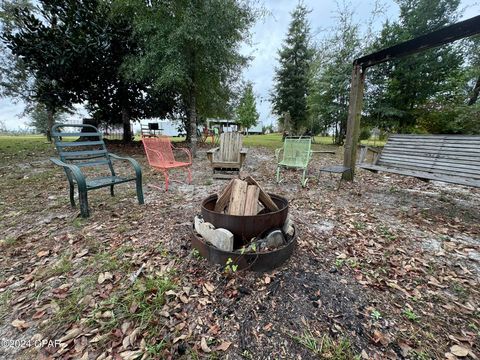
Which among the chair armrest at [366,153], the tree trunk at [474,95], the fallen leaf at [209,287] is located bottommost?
the fallen leaf at [209,287]

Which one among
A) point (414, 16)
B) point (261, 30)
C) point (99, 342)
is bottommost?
point (99, 342)

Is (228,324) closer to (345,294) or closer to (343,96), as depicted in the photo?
(345,294)

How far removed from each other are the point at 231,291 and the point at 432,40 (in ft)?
15.0

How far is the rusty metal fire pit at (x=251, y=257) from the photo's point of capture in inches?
71.9

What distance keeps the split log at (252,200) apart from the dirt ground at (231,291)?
21.8 inches

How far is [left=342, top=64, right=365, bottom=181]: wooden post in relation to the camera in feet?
14.4

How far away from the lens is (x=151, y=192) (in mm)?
4090

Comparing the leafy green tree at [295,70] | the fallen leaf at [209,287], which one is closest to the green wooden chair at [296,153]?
the fallen leaf at [209,287]

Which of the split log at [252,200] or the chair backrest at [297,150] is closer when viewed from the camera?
the split log at [252,200]

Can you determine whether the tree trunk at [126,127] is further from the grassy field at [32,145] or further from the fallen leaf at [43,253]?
the fallen leaf at [43,253]

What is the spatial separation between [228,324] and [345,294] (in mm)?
922

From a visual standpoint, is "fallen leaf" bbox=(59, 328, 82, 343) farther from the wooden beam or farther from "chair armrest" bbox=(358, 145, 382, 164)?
the wooden beam

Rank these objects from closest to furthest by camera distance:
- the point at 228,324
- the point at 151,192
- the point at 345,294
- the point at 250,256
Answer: the point at 228,324
the point at 345,294
the point at 250,256
the point at 151,192

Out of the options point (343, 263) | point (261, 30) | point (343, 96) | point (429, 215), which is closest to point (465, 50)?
point (343, 96)
